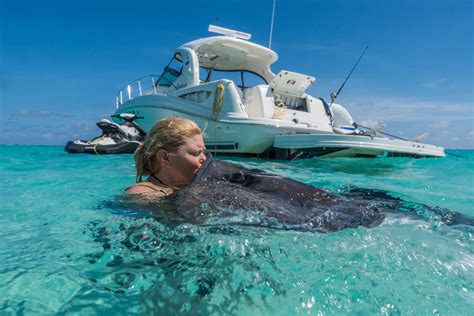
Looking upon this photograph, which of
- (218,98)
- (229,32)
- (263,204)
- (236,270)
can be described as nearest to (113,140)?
(218,98)

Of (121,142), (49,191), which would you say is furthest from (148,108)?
(49,191)

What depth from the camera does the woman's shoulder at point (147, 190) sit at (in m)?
→ 2.47

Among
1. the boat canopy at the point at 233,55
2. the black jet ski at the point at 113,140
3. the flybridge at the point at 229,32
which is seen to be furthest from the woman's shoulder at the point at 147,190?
the flybridge at the point at 229,32

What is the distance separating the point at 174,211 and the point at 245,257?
2.13 feet

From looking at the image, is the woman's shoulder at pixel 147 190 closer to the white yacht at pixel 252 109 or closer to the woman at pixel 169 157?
the woman at pixel 169 157

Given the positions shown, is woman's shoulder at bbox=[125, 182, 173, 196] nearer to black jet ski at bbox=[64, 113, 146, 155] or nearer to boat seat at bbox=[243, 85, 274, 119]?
boat seat at bbox=[243, 85, 274, 119]

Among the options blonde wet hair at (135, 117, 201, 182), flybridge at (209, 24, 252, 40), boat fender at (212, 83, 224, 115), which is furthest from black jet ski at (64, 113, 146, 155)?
blonde wet hair at (135, 117, 201, 182)

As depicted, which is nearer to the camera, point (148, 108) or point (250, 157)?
point (250, 157)

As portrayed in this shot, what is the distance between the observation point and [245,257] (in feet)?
5.73

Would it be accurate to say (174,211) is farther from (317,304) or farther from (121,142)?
(121,142)

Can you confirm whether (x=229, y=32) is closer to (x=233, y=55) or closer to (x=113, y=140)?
(x=233, y=55)

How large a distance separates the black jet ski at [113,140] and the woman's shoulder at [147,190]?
10.4 metres

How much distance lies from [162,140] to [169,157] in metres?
0.14

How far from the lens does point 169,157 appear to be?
2.54m
